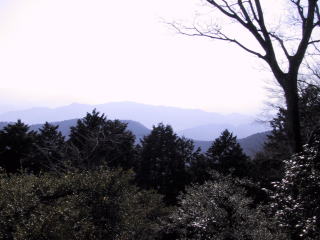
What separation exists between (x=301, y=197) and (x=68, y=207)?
486 centimetres

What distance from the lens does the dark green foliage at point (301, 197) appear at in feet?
19.4

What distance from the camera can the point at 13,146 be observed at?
1342 inches

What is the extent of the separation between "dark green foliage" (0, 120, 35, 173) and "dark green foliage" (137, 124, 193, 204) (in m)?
11.9

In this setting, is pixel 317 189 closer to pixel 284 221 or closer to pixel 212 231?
pixel 284 221

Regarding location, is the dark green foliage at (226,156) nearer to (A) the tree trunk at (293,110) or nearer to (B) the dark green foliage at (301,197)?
(A) the tree trunk at (293,110)

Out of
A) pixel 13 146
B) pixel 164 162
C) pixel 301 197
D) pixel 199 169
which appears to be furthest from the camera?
pixel 164 162

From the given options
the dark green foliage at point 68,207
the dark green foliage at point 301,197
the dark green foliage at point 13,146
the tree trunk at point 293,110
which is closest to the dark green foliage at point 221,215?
the dark green foliage at point 68,207

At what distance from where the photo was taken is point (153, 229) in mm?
18359

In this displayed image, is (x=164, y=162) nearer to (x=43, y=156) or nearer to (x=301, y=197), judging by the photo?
(x=43, y=156)

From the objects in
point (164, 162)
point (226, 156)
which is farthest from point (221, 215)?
point (164, 162)

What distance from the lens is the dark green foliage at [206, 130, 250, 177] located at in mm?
38156

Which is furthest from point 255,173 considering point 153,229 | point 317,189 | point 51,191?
point 317,189

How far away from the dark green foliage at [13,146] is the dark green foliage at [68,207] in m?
24.2

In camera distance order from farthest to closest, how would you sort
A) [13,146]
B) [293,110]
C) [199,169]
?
[199,169] → [13,146] → [293,110]
